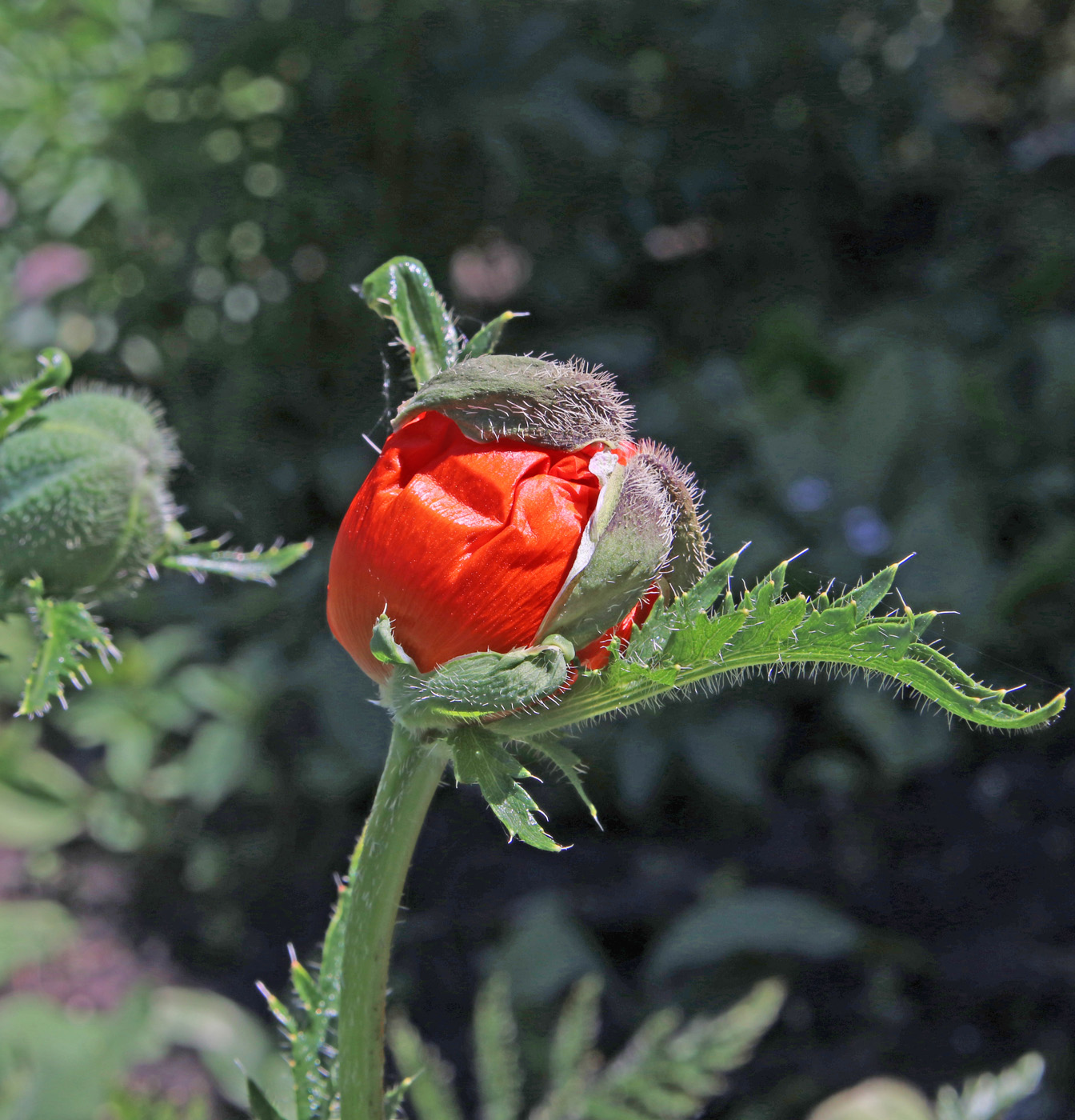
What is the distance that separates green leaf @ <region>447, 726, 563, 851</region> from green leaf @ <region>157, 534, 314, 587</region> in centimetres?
34

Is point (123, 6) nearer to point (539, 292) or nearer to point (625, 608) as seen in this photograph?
point (539, 292)

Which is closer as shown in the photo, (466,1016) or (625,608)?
(625,608)

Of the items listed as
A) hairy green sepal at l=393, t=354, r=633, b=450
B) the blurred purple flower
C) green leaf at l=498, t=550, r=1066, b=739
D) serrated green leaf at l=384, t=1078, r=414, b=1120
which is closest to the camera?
green leaf at l=498, t=550, r=1066, b=739

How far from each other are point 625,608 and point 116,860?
2.58 meters

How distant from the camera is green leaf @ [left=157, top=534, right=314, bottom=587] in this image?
966mm

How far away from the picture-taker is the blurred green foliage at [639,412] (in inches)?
94.5

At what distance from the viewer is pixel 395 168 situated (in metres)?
2.62

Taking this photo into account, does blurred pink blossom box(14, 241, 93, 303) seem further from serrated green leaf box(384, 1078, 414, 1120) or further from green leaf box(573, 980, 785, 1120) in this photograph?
serrated green leaf box(384, 1078, 414, 1120)

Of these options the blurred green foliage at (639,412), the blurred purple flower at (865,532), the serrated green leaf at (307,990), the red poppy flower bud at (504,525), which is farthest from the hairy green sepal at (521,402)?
the blurred purple flower at (865,532)

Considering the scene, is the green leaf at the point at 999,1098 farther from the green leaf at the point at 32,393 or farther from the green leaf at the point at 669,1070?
the green leaf at the point at 32,393

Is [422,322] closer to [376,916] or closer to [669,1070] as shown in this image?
[376,916]

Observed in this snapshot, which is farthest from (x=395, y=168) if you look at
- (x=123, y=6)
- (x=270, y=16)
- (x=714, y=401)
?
(x=714, y=401)

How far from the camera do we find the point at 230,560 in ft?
3.38

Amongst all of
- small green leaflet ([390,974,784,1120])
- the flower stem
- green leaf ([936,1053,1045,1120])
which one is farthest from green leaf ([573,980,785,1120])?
the flower stem
